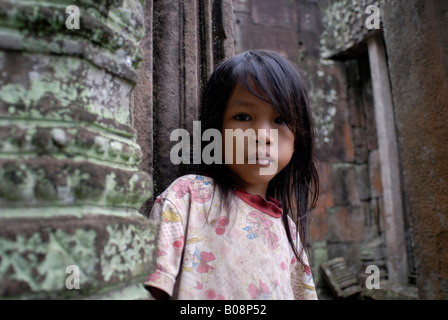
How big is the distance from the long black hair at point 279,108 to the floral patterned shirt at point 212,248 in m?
0.07

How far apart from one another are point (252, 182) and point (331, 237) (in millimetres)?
3291

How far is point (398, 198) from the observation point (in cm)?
363

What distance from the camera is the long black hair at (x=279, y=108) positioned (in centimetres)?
96

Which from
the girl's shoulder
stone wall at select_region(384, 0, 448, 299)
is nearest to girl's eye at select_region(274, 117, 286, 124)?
the girl's shoulder

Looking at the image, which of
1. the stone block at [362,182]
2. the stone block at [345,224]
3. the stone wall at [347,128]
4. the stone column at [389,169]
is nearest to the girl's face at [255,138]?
the stone wall at [347,128]

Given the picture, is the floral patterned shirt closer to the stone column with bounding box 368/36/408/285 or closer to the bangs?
the bangs

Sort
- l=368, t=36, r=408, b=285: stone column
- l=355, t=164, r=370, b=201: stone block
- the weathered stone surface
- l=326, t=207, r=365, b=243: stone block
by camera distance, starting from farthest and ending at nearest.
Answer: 1. l=355, t=164, r=370, b=201: stone block
2. l=326, t=207, r=365, b=243: stone block
3. l=368, t=36, r=408, b=285: stone column
4. the weathered stone surface

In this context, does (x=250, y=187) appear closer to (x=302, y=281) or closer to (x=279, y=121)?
(x=279, y=121)

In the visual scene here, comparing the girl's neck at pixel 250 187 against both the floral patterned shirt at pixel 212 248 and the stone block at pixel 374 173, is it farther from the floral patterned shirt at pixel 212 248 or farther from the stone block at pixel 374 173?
the stone block at pixel 374 173

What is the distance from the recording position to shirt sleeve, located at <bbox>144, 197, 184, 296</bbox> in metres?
0.74

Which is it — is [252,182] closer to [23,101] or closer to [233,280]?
[233,280]

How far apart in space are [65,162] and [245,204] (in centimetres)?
55

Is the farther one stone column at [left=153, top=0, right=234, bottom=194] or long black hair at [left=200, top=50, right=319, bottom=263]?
stone column at [left=153, top=0, right=234, bottom=194]
